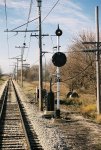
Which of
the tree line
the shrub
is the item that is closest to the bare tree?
the tree line

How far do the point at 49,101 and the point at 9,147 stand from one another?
8.15 m

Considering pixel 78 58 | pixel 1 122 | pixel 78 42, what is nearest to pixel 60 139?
pixel 1 122

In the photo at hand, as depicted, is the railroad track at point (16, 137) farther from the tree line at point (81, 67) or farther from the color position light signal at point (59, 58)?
the tree line at point (81, 67)

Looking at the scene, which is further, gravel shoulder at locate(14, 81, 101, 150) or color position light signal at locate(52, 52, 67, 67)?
color position light signal at locate(52, 52, 67, 67)

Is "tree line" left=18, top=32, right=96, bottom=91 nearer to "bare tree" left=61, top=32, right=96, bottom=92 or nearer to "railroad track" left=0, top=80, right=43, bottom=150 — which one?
"bare tree" left=61, top=32, right=96, bottom=92

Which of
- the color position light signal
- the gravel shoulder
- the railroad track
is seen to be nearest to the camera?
the railroad track

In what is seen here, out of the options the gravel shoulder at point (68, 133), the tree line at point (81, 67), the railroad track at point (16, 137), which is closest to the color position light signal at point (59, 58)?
the gravel shoulder at point (68, 133)

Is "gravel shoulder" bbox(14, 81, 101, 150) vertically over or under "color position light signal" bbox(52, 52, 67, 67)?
under

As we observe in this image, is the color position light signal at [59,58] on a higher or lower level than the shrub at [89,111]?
higher

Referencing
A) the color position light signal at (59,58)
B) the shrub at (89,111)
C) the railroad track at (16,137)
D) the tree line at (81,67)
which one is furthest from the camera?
the tree line at (81,67)

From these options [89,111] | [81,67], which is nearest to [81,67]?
[81,67]

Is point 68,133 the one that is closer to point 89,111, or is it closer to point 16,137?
point 16,137

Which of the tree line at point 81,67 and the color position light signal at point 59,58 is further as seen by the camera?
the tree line at point 81,67

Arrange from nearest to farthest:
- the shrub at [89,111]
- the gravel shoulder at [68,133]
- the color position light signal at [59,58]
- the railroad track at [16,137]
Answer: the railroad track at [16,137] < the gravel shoulder at [68,133] < the color position light signal at [59,58] < the shrub at [89,111]
